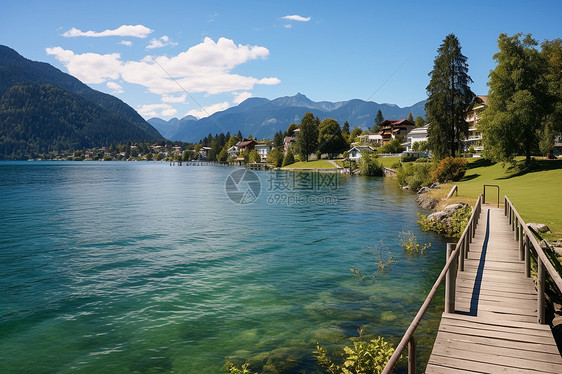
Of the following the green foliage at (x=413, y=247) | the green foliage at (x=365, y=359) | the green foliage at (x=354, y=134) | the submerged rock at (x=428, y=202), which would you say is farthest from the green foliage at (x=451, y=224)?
the green foliage at (x=354, y=134)

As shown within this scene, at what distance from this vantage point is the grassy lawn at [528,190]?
24.8 m

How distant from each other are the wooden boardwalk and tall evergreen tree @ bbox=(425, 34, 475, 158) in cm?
5352

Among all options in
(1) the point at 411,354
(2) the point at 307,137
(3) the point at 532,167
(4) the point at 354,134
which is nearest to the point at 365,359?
(1) the point at 411,354

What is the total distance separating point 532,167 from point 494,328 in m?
53.0

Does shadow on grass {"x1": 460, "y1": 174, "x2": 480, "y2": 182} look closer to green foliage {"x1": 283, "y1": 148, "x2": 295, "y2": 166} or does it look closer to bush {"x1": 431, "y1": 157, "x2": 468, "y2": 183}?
bush {"x1": 431, "y1": 157, "x2": 468, "y2": 183}

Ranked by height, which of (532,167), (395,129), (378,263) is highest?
(395,129)

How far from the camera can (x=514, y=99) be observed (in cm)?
4941

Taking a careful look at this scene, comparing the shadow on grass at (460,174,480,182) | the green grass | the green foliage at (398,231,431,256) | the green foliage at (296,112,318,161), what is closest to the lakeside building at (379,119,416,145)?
the green foliage at (296,112,318,161)

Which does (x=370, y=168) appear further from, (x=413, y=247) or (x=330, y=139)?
(x=413, y=247)

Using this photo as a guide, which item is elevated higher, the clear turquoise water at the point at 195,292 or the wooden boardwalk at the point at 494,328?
the wooden boardwalk at the point at 494,328

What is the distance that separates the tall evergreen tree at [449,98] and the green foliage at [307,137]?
84554 mm

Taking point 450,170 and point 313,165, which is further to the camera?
point 313,165

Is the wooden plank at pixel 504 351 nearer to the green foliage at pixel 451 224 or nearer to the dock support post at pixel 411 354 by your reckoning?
the dock support post at pixel 411 354

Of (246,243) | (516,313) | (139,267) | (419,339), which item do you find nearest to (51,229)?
(139,267)
